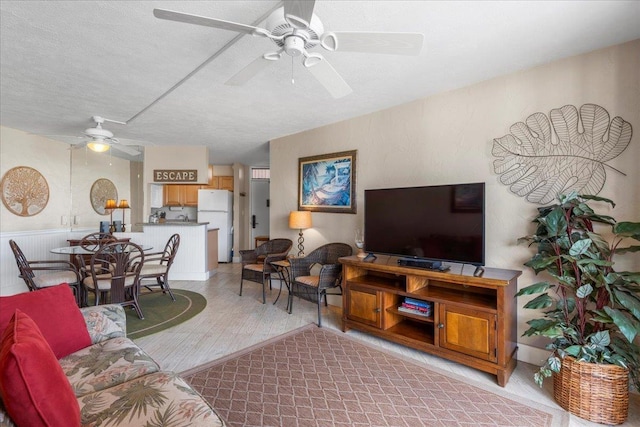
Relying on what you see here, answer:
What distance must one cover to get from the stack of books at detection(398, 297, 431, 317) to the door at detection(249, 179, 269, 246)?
5.51 m

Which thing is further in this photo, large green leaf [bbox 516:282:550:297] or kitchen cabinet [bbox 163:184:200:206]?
kitchen cabinet [bbox 163:184:200:206]

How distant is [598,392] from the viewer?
1.86 m

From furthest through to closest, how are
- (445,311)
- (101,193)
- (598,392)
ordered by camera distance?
(101,193), (445,311), (598,392)

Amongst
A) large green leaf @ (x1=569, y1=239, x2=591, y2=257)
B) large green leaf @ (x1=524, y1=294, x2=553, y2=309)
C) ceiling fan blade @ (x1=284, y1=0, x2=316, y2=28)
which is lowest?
large green leaf @ (x1=524, y1=294, x2=553, y2=309)

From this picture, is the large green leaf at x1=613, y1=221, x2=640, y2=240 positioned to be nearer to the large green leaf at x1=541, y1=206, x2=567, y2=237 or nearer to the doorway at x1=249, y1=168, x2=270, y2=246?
the large green leaf at x1=541, y1=206, x2=567, y2=237

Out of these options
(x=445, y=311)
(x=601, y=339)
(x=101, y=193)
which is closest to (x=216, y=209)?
(x=101, y=193)

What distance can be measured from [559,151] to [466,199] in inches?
32.3

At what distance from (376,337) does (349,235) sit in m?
1.34

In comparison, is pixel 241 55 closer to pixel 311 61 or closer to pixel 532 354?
pixel 311 61

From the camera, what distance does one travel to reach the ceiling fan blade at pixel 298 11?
128 cm

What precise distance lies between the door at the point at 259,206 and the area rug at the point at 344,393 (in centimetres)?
531

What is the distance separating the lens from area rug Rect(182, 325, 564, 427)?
1.86 meters

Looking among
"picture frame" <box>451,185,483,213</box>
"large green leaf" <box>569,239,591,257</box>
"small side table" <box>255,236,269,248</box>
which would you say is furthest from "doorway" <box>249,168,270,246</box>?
"large green leaf" <box>569,239,591,257</box>

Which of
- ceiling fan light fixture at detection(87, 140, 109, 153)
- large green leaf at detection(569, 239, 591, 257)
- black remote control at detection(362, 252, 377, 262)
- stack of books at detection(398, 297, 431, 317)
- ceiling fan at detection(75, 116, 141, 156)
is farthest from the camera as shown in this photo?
ceiling fan light fixture at detection(87, 140, 109, 153)
